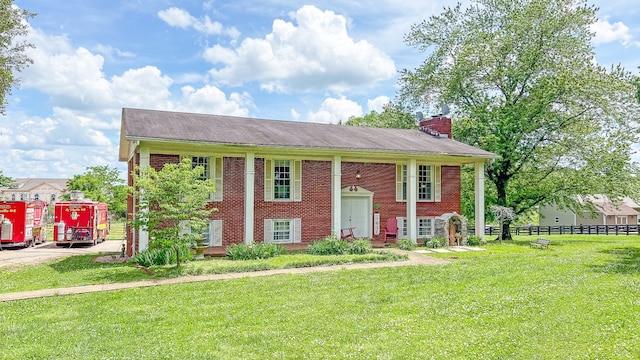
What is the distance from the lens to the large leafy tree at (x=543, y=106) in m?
22.6

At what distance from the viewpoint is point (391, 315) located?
25.0ft

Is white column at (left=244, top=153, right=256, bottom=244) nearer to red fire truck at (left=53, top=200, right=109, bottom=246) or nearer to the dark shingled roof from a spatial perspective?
the dark shingled roof

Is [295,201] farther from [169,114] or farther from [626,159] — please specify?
[626,159]

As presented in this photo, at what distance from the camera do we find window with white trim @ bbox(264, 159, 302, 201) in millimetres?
17672

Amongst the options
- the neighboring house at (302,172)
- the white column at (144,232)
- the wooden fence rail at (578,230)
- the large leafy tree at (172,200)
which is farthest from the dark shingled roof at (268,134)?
the wooden fence rail at (578,230)

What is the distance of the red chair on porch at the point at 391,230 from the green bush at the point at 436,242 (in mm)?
1414

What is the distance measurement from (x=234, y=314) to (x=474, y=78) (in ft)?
72.0

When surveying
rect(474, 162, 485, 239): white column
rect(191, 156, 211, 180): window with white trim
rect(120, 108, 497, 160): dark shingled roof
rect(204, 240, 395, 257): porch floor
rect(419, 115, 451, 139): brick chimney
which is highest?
rect(419, 115, 451, 139): brick chimney

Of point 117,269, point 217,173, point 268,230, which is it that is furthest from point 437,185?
point 117,269

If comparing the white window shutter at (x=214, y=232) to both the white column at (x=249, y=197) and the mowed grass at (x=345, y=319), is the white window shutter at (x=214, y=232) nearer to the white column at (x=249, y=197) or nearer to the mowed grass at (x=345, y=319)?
the white column at (x=249, y=197)

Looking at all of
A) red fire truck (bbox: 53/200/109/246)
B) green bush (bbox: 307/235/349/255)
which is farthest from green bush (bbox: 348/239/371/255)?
red fire truck (bbox: 53/200/109/246)

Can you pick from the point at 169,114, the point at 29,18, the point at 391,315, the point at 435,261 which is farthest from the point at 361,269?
the point at 29,18

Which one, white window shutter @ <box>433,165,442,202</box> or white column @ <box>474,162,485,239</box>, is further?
white window shutter @ <box>433,165,442,202</box>

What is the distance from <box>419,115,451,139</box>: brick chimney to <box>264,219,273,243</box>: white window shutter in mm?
10704
